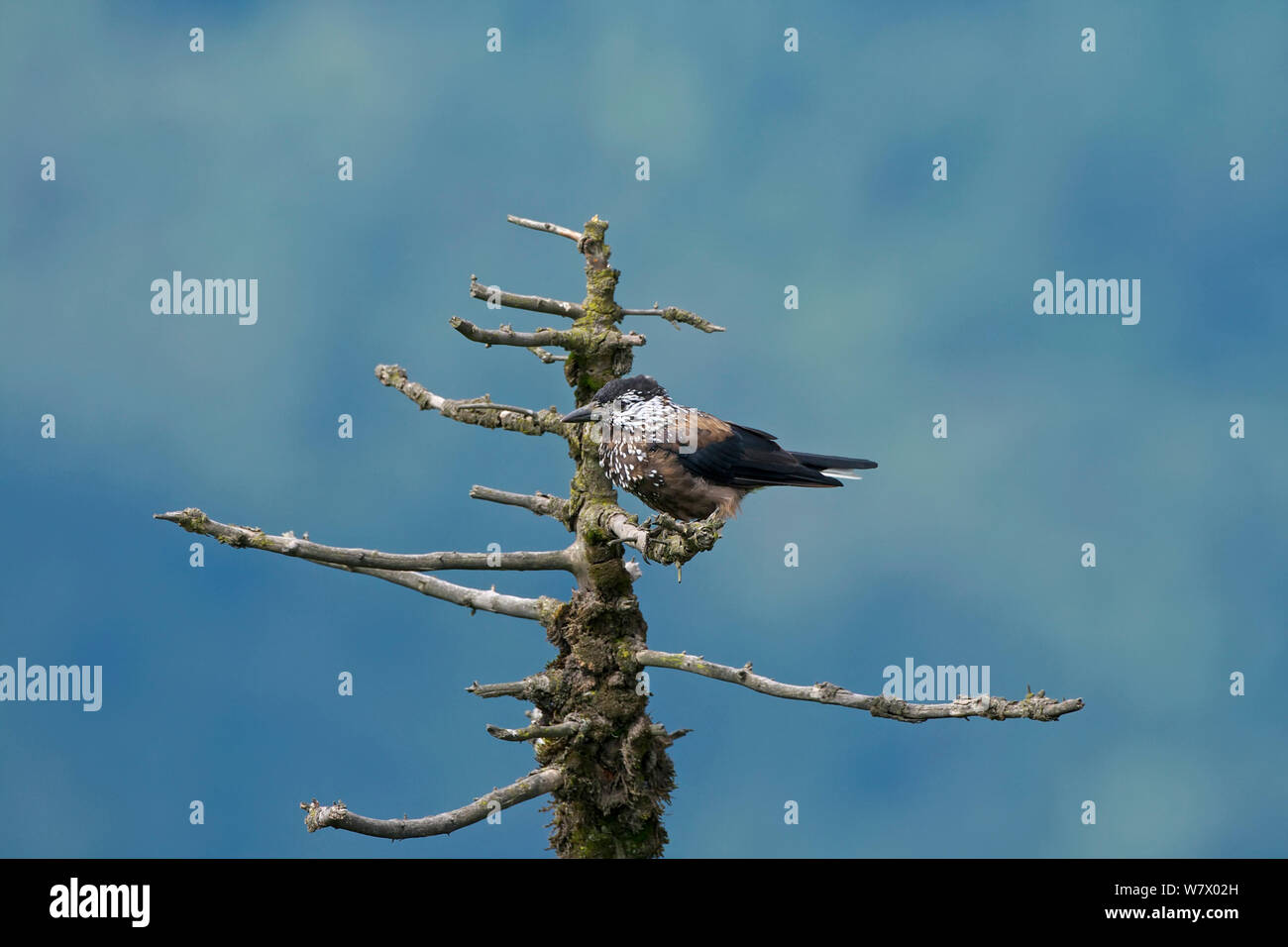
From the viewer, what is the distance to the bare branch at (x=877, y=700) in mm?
6203

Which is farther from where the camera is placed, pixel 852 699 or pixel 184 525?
pixel 184 525

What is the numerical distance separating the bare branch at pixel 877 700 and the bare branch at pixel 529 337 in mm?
1987

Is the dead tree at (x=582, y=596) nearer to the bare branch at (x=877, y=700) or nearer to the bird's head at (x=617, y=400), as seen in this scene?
the bare branch at (x=877, y=700)

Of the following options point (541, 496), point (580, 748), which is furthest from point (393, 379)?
point (580, 748)

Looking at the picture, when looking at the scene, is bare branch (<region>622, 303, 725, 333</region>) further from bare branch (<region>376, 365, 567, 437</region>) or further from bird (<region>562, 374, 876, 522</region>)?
bare branch (<region>376, 365, 567, 437</region>)

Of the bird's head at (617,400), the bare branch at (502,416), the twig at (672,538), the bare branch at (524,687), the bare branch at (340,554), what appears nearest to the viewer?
the twig at (672,538)

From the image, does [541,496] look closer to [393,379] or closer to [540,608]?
[540,608]

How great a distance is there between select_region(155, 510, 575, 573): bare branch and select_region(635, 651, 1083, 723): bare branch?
1176 millimetres

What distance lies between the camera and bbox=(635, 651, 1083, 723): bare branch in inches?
244

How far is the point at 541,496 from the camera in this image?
8758 millimetres

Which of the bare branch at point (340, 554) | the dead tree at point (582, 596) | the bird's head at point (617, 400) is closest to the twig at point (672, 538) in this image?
the dead tree at point (582, 596)
